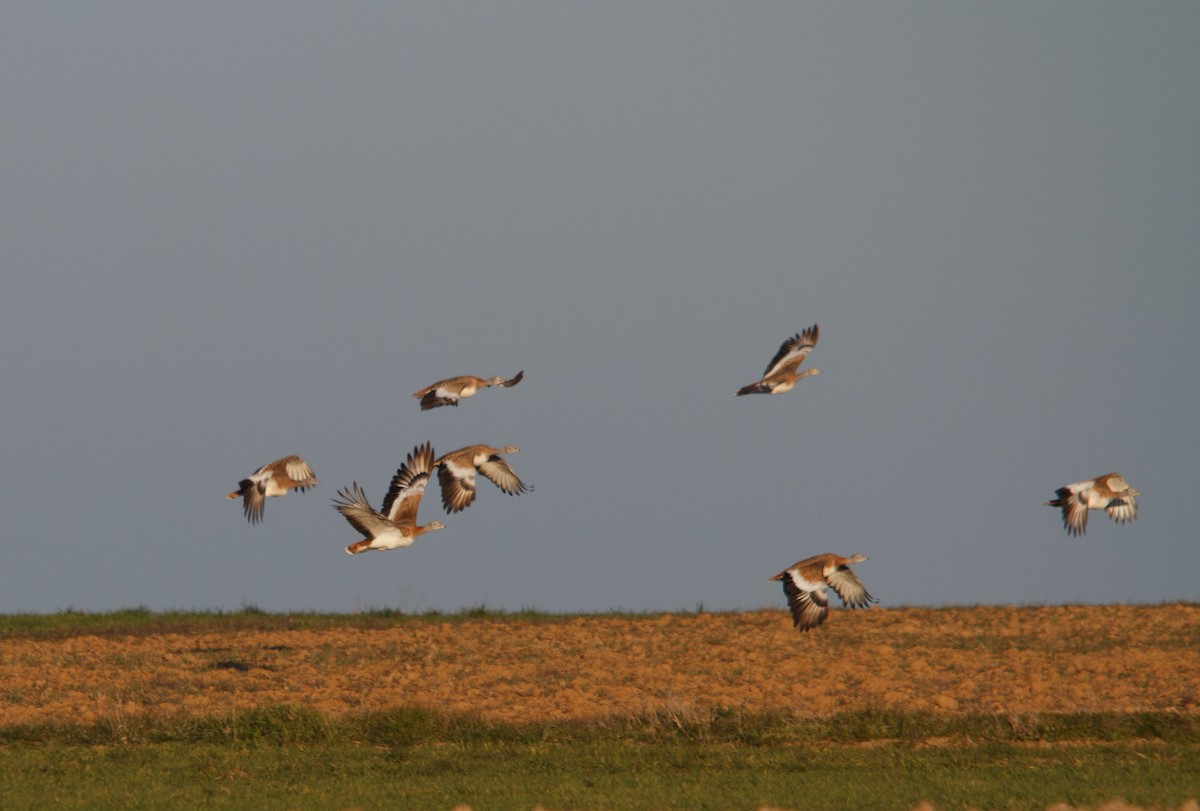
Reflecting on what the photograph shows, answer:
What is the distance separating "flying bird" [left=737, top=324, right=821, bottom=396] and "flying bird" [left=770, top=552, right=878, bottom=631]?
3897mm

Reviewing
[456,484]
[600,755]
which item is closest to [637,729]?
[600,755]

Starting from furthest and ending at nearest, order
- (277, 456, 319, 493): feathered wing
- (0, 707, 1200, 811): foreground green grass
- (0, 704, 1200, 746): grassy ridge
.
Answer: (277, 456, 319, 493): feathered wing < (0, 704, 1200, 746): grassy ridge < (0, 707, 1200, 811): foreground green grass

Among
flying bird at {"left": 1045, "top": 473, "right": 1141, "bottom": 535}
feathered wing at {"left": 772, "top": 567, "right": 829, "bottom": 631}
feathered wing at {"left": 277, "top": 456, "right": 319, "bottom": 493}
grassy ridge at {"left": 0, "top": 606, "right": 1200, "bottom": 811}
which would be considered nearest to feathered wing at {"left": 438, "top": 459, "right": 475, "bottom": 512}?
feathered wing at {"left": 277, "top": 456, "right": 319, "bottom": 493}

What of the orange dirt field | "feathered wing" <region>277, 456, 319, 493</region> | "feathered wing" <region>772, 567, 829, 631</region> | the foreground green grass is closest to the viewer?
the foreground green grass

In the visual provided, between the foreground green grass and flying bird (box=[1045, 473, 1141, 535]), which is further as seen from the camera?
flying bird (box=[1045, 473, 1141, 535])

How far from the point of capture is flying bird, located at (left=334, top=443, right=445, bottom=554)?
17.8m

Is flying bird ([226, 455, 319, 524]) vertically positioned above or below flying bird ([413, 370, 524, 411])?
below

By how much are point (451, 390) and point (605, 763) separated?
574 centimetres

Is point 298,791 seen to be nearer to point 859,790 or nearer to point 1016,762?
point 859,790

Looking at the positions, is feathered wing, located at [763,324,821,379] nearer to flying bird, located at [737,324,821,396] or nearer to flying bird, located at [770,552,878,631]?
flying bird, located at [737,324,821,396]

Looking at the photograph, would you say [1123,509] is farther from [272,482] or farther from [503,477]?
[272,482]

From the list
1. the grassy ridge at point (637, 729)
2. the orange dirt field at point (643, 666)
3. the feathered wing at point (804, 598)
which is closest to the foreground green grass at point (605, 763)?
the grassy ridge at point (637, 729)

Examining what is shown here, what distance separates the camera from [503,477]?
2022 centimetres

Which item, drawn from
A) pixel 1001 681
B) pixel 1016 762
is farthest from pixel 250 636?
pixel 1016 762
